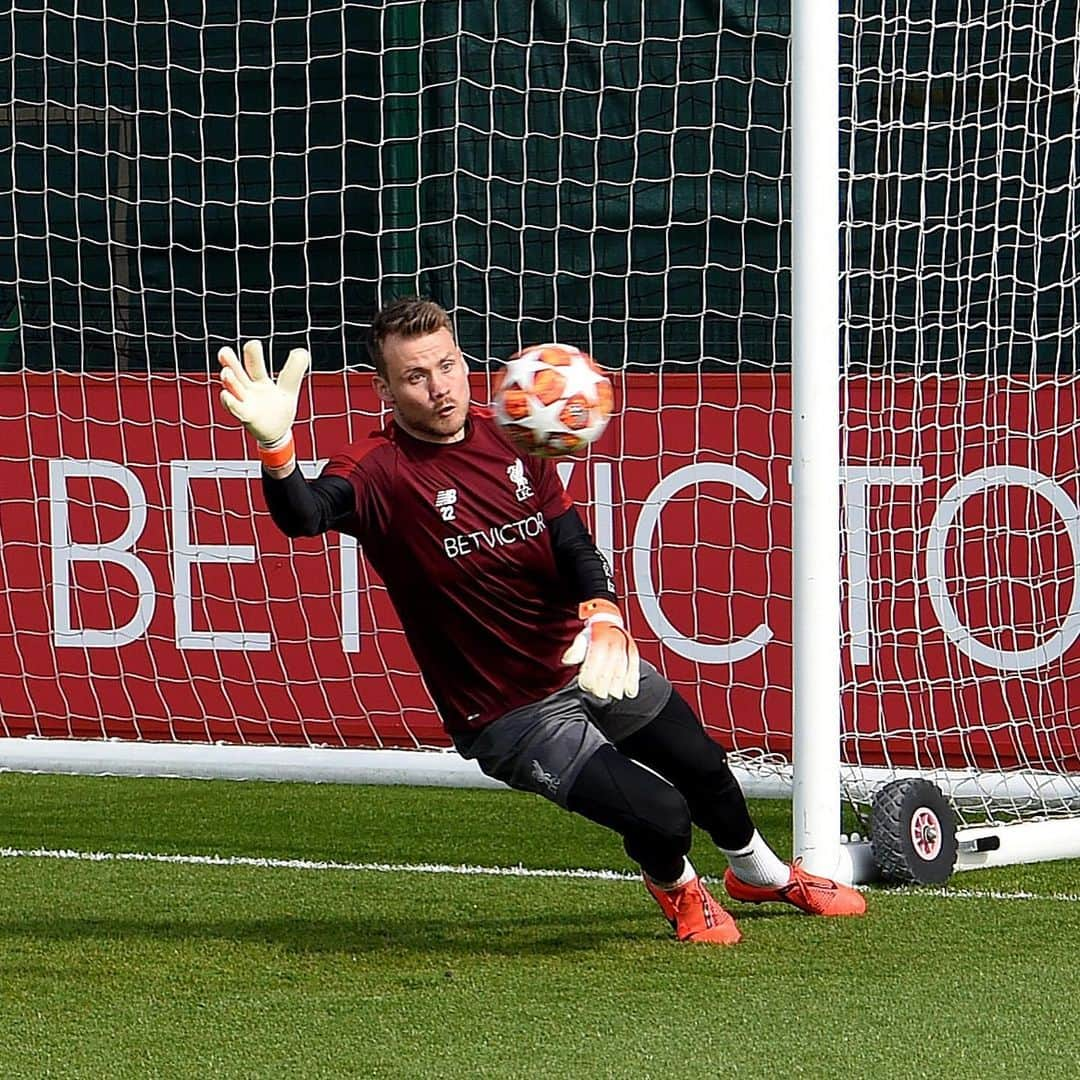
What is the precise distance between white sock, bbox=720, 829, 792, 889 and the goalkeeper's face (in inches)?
48.4

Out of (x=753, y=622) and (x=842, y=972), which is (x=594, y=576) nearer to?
(x=842, y=972)

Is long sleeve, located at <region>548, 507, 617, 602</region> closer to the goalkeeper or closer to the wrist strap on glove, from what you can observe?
the goalkeeper

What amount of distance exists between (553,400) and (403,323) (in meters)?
0.38

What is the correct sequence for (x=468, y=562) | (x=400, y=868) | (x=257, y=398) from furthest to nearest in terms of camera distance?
1. (x=400, y=868)
2. (x=468, y=562)
3. (x=257, y=398)

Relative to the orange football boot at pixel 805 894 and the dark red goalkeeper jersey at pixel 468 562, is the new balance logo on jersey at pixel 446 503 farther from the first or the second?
the orange football boot at pixel 805 894

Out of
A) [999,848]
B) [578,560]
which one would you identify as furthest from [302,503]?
[999,848]

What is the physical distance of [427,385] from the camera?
4590 mm

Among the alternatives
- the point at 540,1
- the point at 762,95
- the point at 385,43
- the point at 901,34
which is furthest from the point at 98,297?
the point at 901,34

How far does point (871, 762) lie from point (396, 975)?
11.1ft

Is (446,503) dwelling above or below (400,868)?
above

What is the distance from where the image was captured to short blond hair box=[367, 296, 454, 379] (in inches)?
179

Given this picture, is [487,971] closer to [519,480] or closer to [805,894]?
[805,894]

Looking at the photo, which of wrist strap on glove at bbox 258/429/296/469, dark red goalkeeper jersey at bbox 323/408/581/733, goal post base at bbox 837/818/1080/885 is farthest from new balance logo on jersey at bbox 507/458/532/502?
goal post base at bbox 837/818/1080/885

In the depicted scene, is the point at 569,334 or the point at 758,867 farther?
the point at 569,334
